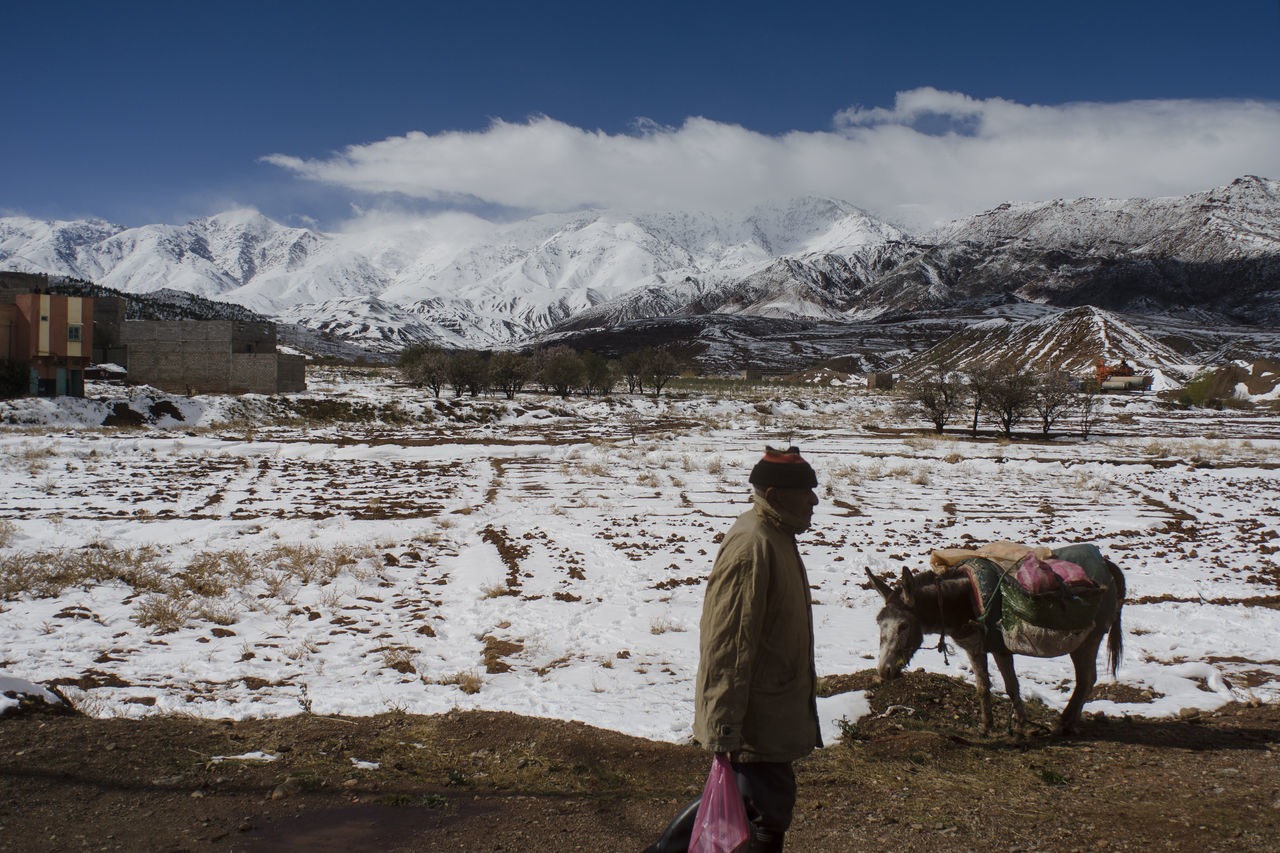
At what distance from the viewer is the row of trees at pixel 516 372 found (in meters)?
69.7

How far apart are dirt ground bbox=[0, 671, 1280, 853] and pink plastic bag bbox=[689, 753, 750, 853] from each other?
1212 mm

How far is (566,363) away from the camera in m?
79.8

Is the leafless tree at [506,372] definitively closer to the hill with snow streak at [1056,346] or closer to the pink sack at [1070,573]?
the pink sack at [1070,573]

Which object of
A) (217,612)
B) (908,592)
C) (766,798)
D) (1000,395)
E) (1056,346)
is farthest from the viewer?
(1056,346)

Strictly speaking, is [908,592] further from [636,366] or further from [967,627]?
[636,366]

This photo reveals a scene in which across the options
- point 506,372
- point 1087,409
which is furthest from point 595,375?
point 1087,409

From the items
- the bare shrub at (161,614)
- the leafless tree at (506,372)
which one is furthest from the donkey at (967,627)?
the leafless tree at (506,372)

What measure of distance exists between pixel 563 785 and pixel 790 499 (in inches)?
122

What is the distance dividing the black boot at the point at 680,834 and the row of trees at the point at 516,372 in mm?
63625

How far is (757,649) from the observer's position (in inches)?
134

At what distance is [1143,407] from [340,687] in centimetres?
8866

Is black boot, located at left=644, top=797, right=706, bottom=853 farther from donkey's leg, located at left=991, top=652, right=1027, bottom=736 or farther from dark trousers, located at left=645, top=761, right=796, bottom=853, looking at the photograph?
donkey's leg, located at left=991, top=652, right=1027, bottom=736

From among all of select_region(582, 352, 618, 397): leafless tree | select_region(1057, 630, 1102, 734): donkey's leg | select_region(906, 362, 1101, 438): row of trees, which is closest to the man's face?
select_region(1057, 630, 1102, 734): donkey's leg

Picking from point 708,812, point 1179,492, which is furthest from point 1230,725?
point 1179,492
